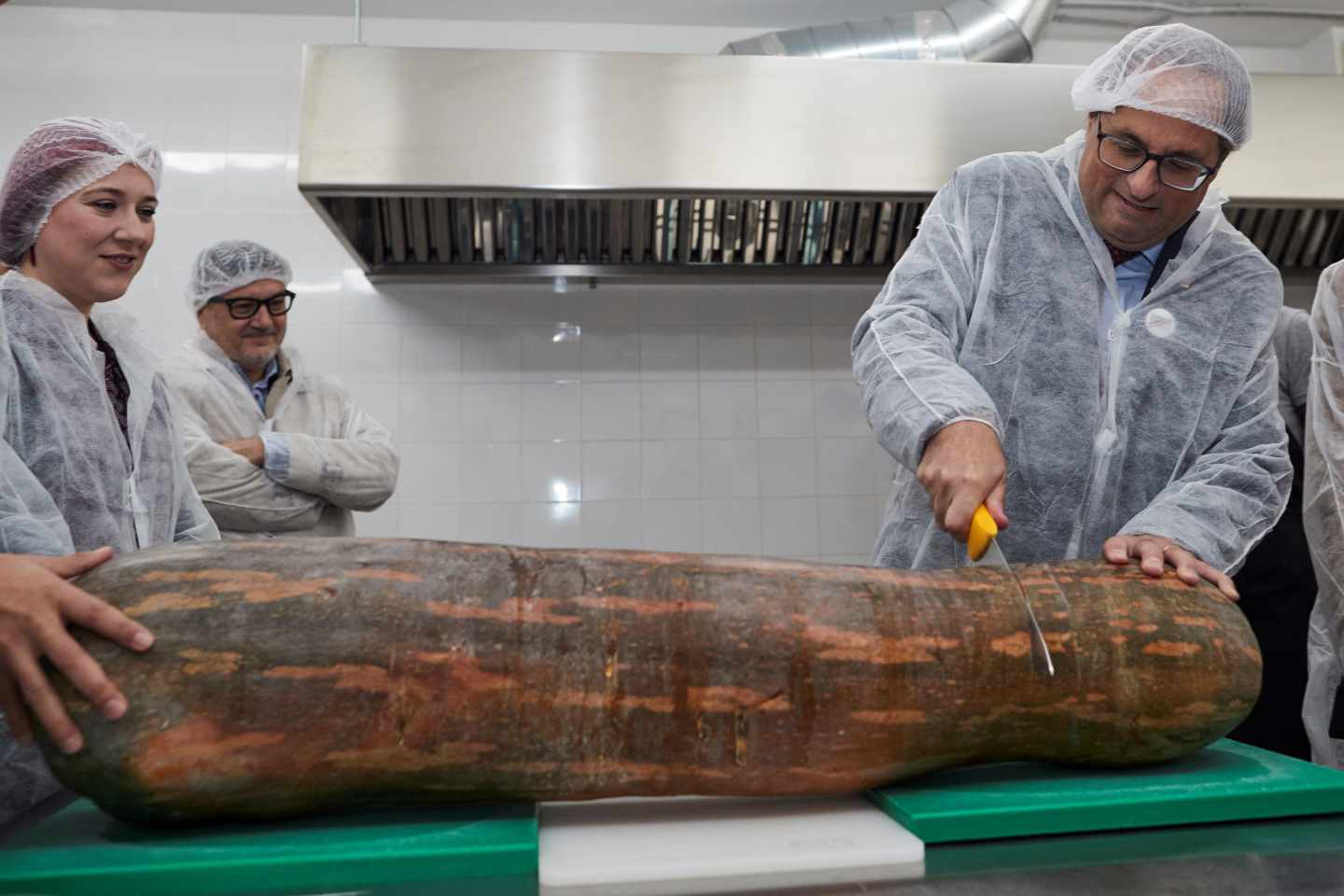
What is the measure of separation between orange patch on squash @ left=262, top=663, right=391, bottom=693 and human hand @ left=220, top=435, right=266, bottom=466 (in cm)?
177

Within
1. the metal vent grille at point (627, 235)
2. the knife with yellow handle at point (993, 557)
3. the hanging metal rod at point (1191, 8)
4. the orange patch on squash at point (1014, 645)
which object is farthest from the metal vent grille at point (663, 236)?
the orange patch on squash at point (1014, 645)

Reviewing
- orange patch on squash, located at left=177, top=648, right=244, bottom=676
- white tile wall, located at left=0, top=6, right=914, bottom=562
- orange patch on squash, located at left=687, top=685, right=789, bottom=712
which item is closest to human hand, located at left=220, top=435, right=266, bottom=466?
white tile wall, located at left=0, top=6, right=914, bottom=562

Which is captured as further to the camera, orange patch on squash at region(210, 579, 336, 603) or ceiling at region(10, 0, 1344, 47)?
Answer: ceiling at region(10, 0, 1344, 47)

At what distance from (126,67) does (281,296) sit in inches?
63.3

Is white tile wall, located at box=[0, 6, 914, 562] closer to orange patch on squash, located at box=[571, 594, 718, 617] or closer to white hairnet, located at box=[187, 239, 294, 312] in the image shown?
white hairnet, located at box=[187, 239, 294, 312]

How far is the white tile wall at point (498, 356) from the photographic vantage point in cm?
368

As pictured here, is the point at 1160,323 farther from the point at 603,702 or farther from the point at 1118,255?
the point at 603,702

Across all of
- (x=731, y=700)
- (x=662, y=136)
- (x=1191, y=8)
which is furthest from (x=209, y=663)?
(x=1191, y=8)

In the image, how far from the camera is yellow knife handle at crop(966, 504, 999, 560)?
1.10 meters

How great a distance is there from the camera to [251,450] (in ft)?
8.31

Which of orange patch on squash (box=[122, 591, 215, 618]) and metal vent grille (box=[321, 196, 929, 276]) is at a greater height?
metal vent grille (box=[321, 196, 929, 276])

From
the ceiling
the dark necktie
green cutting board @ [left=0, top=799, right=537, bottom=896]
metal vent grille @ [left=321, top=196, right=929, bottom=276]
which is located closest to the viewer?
green cutting board @ [left=0, top=799, right=537, bottom=896]

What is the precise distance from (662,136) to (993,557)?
219 centimetres

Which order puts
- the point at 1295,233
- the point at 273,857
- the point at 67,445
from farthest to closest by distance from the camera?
the point at 1295,233
the point at 67,445
the point at 273,857
